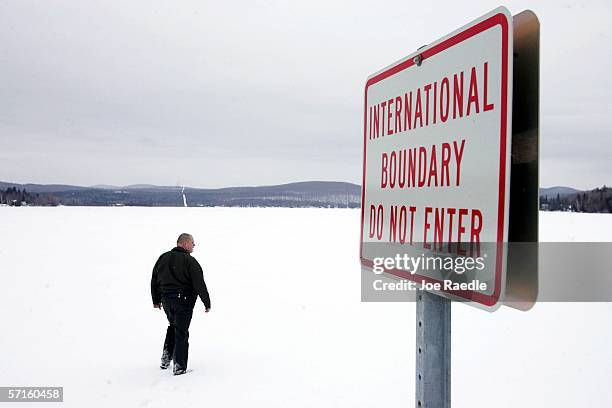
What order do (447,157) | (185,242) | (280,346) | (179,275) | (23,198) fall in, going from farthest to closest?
1. (23,198)
2. (280,346)
3. (185,242)
4. (179,275)
5. (447,157)

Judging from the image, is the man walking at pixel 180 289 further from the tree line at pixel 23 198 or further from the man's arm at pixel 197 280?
the tree line at pixel 23 198

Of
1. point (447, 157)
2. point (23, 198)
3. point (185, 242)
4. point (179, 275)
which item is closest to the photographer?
point (447, 157)

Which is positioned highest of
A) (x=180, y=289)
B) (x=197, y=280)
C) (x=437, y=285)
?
(x=437, y=285)

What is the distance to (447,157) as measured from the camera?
1208mm

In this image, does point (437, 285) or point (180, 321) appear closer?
point (437, 285)

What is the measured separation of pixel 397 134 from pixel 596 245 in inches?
811

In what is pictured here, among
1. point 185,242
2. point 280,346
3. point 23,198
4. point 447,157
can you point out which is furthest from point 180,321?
point 23,198

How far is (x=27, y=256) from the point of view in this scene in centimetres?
1563

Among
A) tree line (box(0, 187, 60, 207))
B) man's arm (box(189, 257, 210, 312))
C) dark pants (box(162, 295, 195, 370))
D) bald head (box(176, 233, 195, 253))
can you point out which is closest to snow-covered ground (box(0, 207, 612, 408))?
dark pants (box(162, 295, 195, 370))

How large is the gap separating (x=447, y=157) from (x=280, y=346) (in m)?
6.22

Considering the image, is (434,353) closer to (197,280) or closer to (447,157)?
Answer: (447,157)

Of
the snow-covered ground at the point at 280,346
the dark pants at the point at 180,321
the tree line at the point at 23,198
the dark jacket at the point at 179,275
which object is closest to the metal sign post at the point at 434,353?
the snow-covered ground at the point at 280,346
